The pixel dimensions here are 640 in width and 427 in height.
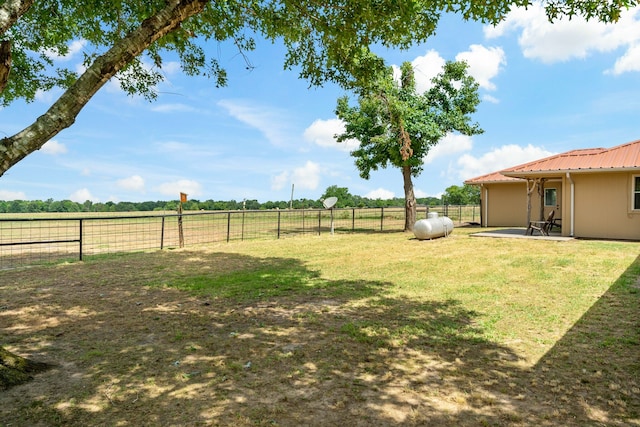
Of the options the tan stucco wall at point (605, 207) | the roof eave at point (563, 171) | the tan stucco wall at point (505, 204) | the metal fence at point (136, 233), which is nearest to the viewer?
the metal fence at point (136, 233)

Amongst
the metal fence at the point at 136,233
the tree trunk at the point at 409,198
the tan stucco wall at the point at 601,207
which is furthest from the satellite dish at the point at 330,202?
the tan stucco wall at the point at 601,207

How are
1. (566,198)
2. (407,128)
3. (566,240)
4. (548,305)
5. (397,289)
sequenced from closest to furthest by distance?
1. (548,305)
2. (397,289)
3. (566,240)
4. (566,198)
5. (407,128)

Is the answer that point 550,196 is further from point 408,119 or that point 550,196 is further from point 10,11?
point 10,11

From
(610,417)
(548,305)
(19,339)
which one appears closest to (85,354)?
(19,339)

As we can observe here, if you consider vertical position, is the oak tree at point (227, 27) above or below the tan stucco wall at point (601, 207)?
above

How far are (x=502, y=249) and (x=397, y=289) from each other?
260 inches

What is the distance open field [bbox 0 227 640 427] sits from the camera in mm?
2926

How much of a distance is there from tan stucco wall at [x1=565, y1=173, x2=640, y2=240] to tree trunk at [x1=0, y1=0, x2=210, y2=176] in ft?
51.2

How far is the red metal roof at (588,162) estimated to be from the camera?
13.7 metres

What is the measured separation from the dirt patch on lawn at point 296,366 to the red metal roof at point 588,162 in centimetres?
930

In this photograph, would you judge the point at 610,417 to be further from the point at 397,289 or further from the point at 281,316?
the point at 397,289

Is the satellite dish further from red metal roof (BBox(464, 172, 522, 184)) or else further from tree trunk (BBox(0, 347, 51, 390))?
tree trunk (BBox(0, 347, 51, 390))

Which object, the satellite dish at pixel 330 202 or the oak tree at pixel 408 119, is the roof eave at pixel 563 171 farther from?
the satellite dish at pixel 330 202

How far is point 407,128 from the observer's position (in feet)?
59.3
